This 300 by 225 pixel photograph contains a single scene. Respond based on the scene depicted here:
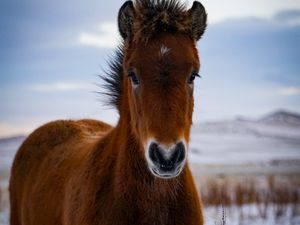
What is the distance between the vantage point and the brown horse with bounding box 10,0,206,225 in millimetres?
2957

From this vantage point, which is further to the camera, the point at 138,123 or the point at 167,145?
the point at 138,123

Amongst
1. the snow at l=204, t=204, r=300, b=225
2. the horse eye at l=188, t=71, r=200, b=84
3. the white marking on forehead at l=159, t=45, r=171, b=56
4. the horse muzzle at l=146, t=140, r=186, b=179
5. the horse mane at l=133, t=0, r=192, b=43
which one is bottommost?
the snow at l=204, t=204, r=300, b=225

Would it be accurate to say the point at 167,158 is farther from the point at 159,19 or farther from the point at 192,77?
the point at 159,19

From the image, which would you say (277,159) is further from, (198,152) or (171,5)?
(171,5)

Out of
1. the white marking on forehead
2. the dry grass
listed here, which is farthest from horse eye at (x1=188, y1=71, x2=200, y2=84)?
the dry grass

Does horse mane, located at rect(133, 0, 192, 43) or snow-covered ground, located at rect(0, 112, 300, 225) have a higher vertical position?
horse mane, located at rect(133, 0, 192, 43)

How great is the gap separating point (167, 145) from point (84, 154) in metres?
1.81

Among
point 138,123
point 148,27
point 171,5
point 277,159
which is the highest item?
point 171,5

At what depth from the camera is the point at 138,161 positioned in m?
3.40

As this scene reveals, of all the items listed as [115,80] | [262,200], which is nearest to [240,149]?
[262,200]

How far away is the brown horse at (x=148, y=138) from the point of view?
2957mm

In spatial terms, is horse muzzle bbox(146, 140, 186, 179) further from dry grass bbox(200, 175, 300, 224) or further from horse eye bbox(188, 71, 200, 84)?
dry grass bbox(200, 175, 300, 224)

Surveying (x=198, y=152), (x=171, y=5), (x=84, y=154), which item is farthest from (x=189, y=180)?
(x=198, y=152)

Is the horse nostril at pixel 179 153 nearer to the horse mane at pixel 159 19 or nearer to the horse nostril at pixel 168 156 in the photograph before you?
the horse nostril at pixel 168 156
